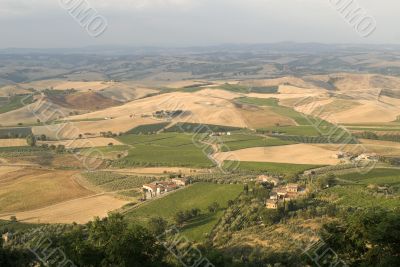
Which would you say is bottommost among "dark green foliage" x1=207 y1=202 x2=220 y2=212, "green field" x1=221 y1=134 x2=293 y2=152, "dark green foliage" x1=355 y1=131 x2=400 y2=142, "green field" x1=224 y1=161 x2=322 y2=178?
"dark green foliage" x1=355 y1=131 x2=400 y2=142

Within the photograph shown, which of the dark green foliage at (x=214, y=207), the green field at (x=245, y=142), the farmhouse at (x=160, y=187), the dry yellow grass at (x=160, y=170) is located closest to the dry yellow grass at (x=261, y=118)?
the green field at (x=245, y=142)

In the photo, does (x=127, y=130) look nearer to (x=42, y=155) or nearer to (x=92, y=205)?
(x=42, y=155)

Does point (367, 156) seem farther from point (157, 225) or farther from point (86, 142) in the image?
point (86, 142)

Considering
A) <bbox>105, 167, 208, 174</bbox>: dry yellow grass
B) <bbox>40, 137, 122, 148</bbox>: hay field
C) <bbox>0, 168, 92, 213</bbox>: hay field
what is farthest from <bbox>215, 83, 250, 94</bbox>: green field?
<bbox>0, 168, 92, 213</bbox>: hay field

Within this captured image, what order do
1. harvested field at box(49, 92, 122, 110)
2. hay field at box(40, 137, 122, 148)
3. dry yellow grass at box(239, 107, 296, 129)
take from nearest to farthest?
hay field at box(40, 137, 122, 148), dry yellow grass at box(239, 107, 296, 129), harvested field at box(49, 92, 122, 110)

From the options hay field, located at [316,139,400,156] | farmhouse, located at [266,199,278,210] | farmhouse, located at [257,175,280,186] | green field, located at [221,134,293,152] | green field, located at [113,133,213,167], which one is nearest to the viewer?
farmhouse, located at [266,199,278,210]

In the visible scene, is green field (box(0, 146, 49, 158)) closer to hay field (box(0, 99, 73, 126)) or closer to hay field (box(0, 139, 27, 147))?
hay field (box(0, 139, 27, 147))

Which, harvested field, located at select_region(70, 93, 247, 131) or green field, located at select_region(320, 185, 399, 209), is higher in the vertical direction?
green field, located at select_region(320, 185, 399, 209)

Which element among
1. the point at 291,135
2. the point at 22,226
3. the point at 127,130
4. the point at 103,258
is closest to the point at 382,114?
the point at 291,135
